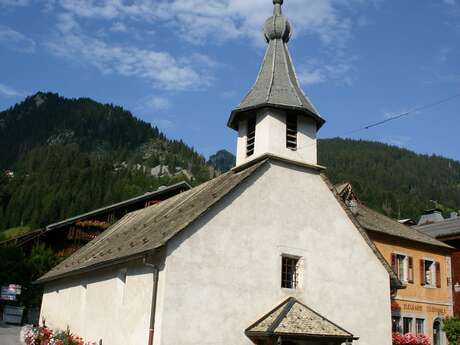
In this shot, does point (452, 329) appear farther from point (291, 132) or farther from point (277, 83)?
point (277, 83)

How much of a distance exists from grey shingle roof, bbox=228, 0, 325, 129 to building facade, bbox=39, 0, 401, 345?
6 centimetres

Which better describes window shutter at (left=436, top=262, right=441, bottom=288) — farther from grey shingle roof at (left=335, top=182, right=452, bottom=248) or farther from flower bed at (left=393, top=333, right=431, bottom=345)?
flower bed at (left=393, top=333, right=431, bottom=345)

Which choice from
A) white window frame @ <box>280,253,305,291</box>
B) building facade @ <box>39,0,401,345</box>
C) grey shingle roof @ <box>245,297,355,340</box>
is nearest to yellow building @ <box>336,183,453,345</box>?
building facade @ <box>39,0,401,345</box>

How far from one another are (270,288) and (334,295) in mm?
2945

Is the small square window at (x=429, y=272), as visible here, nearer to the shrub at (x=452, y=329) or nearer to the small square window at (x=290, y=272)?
the shrub at (x=452, y=329)

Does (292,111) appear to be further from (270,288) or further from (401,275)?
(401,275)

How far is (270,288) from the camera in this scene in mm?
18234

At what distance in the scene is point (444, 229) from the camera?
38312 mm

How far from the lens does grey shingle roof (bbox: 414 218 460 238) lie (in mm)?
36844

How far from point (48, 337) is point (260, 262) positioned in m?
10.6

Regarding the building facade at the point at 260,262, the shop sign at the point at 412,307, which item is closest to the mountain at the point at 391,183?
the shop sign at the point at 412,307

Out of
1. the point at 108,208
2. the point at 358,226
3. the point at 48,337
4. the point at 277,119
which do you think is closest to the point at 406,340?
the point at 358,226

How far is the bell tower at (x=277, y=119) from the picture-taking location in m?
20.7

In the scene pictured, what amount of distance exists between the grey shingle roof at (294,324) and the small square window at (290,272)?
0.88 meters
